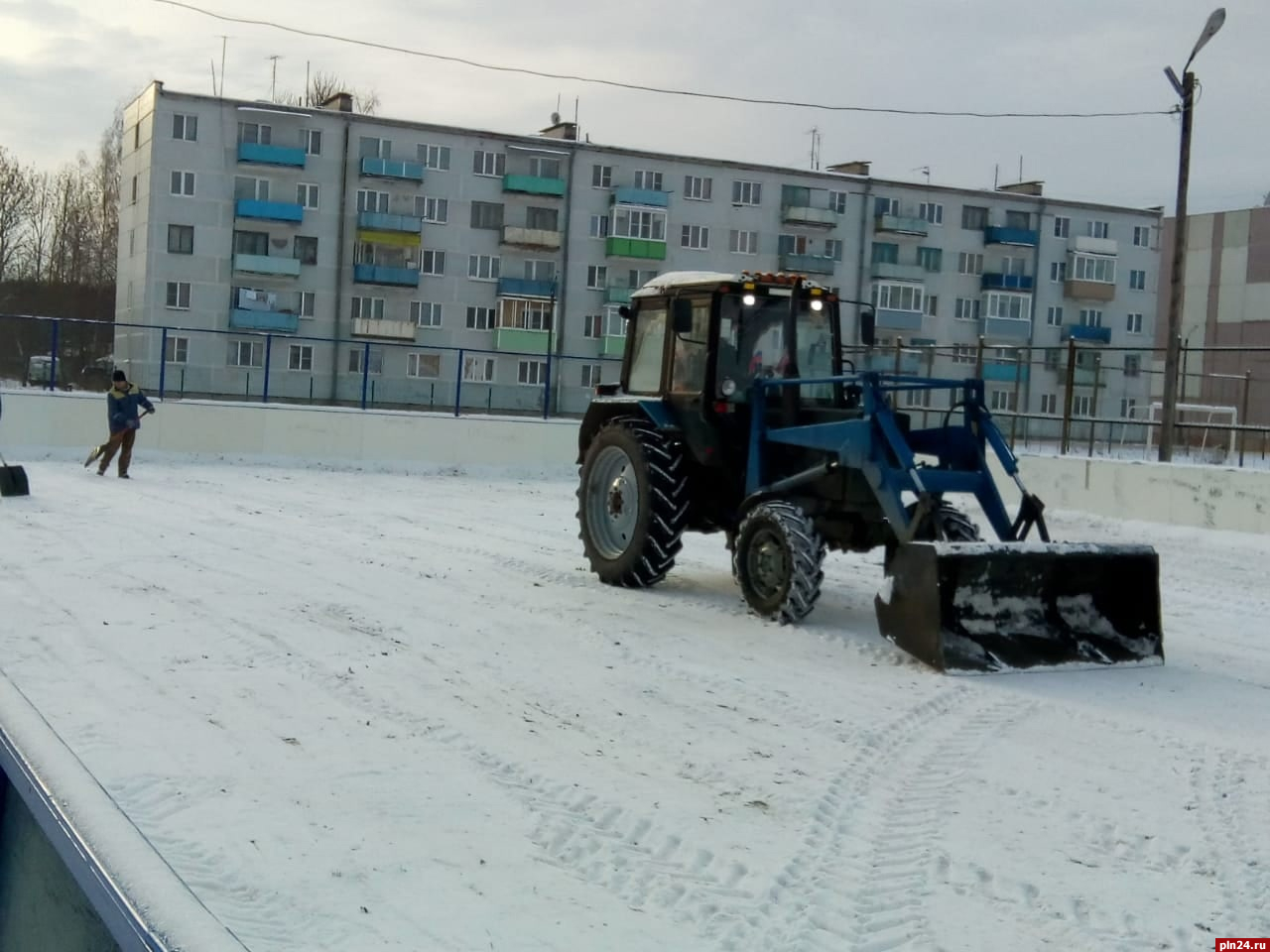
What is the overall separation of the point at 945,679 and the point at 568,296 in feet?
174

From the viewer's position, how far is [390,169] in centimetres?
5662

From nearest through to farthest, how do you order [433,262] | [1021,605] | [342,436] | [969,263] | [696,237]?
1. [1021,605]
2. [342,436]
3. [433,262]
4. [696,237]
5. [969,263]

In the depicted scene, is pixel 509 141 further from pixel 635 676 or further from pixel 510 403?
pixel 635 676

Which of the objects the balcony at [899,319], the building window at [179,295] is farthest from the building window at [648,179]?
the building window at [179,295]

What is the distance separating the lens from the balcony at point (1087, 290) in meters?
67.6

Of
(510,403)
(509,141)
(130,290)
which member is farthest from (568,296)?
(510,403)

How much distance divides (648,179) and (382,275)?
41.7ft

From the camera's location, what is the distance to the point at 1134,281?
70.1 meters

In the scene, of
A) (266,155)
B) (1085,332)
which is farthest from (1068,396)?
(1085,332)

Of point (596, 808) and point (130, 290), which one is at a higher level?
point (130, 290)

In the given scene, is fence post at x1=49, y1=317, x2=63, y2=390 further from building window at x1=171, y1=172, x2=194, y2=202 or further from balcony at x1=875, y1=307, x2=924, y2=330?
balcony at x1=875, y1=307, x2=924, y2=330

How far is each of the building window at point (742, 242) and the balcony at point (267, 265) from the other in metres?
19.4

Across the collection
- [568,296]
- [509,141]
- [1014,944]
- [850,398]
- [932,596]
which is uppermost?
[509,141]

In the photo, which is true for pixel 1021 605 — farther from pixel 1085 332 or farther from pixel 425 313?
pixel 1085 332
